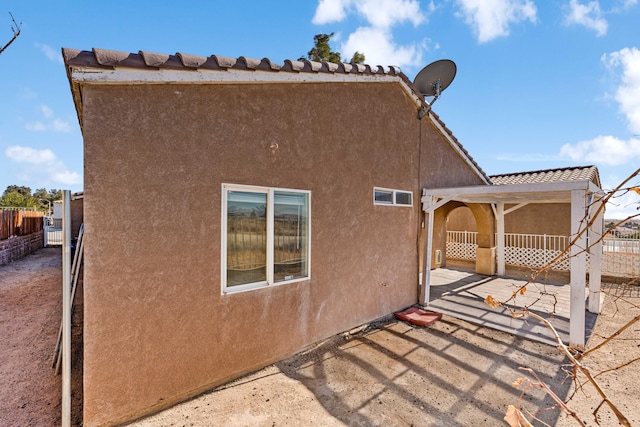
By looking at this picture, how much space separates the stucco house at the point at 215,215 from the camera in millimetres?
3982

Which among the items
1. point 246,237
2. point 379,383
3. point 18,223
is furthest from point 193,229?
point 18,223

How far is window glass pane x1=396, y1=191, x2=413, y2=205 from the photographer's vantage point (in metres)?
8.70

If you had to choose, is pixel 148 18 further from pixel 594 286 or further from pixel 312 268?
pixel 594 286

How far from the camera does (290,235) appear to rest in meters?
6.02

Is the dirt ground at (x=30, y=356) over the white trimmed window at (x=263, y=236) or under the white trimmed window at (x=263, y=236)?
under

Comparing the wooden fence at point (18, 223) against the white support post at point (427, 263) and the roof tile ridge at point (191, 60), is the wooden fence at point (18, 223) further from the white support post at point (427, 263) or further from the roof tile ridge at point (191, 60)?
the white support post at point (427, 263)

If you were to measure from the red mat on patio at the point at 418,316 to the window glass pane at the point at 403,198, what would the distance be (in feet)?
10.3

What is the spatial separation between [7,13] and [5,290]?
9991 millimetres

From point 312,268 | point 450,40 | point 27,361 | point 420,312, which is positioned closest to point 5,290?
point 27,361

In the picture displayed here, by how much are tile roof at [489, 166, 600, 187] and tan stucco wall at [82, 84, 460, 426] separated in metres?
11.9

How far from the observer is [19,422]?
4.15 metres

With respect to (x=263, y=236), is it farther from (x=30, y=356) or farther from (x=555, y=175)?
(x=555, y=175)

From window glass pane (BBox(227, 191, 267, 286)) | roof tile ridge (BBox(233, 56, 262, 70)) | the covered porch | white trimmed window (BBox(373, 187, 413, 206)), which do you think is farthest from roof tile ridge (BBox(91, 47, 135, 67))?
white trimmed window (BBox(373, 187, 413, 206))

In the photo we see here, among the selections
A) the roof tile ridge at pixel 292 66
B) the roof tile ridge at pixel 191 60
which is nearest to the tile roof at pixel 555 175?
the roof tile ridge at pixel 292 66
